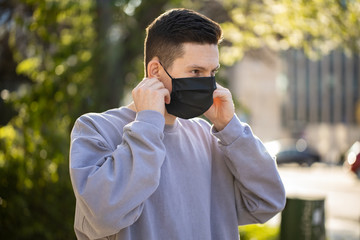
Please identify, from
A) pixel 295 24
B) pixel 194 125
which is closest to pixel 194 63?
pixel 194 125

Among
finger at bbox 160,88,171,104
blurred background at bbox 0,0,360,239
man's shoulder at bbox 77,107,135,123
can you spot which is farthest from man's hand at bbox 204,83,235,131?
blurred background at bbox 0,0,360,239

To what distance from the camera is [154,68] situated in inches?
89.5

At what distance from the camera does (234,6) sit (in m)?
8.98

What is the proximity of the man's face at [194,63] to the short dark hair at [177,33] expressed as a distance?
0.06 ft

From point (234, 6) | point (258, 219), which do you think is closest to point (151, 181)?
point (258, 219)

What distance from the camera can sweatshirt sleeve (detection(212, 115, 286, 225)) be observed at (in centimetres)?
229

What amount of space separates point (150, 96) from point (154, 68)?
23 cm

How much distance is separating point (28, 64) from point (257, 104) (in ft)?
132

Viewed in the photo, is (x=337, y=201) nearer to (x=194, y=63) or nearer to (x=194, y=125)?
(x=194, y=125)

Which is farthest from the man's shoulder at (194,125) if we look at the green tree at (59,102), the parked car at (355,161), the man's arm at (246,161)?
the parked car at (355,161)

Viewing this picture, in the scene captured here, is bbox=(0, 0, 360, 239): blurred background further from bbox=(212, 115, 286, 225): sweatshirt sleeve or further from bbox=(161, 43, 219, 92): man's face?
bbox=(212, 115, 286, 225): sweatshirt sleeve

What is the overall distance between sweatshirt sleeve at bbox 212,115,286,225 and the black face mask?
14 cm

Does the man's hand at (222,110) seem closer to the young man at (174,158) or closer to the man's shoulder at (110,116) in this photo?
the young man at (174,158)

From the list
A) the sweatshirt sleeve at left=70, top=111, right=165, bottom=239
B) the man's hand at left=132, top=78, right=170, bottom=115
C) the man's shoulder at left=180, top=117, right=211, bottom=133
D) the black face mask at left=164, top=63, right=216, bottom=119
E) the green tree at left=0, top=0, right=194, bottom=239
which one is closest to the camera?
the sweatshirt sleeve at left=70, top=111, right=165, bottom=239
